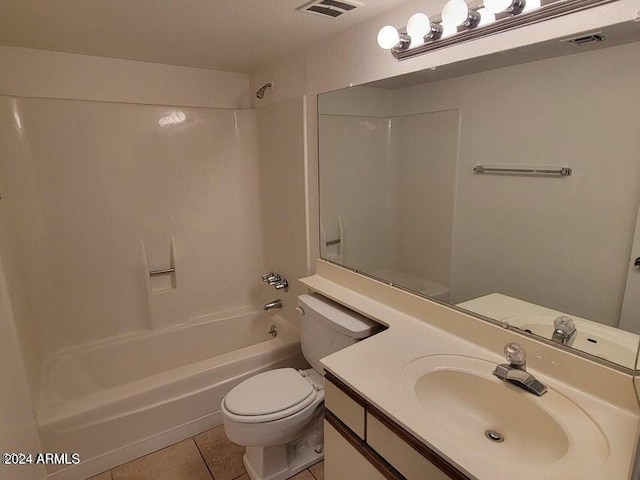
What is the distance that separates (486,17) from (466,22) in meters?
0.06

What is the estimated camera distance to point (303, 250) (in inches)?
88.5

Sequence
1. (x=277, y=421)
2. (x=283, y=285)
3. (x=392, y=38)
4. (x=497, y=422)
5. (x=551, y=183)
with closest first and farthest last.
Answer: (x=497, y=422)
(x=551, y=183)
(x=392, y=38)
(x=277, y=421)
(x=283, y=285)

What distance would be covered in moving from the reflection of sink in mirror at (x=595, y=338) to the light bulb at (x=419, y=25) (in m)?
1.07

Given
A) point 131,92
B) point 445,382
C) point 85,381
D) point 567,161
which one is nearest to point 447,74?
point 567,161

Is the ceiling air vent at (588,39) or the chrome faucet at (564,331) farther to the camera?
the chrome faucet at (564,331)

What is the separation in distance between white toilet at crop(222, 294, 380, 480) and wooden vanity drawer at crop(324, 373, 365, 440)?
1.15 ft

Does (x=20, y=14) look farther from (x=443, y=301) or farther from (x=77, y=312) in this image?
(x=443, y=301)

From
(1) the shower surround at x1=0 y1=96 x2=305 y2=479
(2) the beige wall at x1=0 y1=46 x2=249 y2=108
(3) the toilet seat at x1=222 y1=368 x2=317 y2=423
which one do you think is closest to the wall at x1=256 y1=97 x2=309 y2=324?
(1) the shower surround at x1=0 y1=96 x2=305 y2=479

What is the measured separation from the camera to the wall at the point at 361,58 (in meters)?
0.98

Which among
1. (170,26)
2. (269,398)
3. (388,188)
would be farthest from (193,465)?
(170,26)

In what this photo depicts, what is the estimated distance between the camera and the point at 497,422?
1063 millimetres

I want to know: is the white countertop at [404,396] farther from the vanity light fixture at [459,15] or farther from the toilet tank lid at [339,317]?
the vanity light fixture at [459,15]

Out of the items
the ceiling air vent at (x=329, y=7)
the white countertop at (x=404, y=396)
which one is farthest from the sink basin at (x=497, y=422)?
the ceiling air vent at (x=329, y=7)

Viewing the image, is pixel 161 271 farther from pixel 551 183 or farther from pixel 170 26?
pixel 551 183
